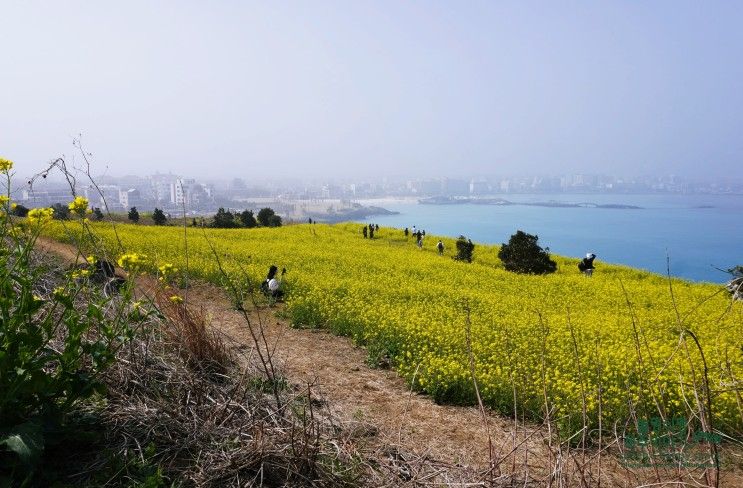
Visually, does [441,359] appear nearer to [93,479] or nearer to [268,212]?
[93,479]

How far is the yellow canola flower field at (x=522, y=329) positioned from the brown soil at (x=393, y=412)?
33 centimetres

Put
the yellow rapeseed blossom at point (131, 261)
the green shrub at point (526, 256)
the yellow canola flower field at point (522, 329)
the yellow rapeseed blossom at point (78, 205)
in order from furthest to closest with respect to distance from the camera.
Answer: the green shrub at point (526, 256)
the yellow canola flower field at point (522, 329)
the yellow rapeseed blossom at point (78, 205)
the yellow rapeseed blossom at point (131, 261)

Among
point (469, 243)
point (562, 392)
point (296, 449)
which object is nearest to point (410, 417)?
point (562, 392)

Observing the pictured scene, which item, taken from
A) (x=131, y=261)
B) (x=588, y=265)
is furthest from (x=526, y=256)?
(x=131, y=261)

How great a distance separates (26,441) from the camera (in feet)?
8.22

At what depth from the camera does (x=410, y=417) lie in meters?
5.94

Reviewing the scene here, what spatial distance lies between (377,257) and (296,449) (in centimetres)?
1631

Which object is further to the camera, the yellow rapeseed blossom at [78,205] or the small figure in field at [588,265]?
the small figure in field at [588,265]

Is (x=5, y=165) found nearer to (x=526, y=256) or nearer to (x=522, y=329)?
(x=522, y=329)

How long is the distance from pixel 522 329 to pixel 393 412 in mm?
4083

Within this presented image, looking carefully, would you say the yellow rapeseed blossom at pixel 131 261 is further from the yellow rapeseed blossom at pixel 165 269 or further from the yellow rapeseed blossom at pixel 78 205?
the yellow rapeseed blossom at pixel 165 269

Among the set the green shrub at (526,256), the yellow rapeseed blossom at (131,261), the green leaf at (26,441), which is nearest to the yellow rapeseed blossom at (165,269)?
the yellow rapeseed blossom at (131,261)

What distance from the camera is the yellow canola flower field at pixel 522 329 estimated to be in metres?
5.41

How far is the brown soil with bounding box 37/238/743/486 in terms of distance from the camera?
4.45 meters
